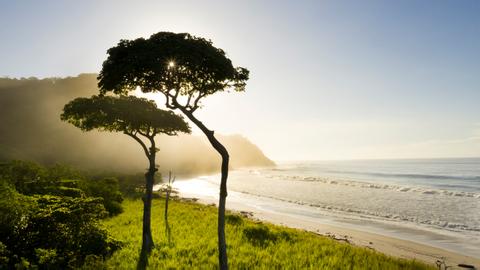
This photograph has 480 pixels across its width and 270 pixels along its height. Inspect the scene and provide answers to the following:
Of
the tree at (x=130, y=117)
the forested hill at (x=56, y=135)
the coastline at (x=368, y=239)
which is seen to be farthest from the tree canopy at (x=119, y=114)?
the forested hill at (x=56, y=135)

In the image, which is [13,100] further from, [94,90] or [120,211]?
[120,211]

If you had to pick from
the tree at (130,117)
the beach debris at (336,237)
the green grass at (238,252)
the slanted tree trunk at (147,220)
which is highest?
the tree at (130,117)

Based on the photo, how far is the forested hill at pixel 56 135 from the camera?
124000 millimetres

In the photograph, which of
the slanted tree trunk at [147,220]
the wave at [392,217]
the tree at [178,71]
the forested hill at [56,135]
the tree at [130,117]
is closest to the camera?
the tree at [178,71]

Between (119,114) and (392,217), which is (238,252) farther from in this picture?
(392,217)

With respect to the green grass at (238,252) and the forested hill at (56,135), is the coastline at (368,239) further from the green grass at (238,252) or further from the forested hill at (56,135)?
the forested hill at (56,135)

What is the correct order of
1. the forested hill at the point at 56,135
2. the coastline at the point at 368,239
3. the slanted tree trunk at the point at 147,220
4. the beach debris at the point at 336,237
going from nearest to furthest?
the slanted tree trunk at the point at 147,220, the coastline at the point at 368,239, the beach debris at the point at 336,237, the forested hill at the point at 56,135

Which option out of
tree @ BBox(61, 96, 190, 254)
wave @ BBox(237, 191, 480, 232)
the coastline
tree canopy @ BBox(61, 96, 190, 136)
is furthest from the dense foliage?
wave @ BBox(237, 191, 480, 232)

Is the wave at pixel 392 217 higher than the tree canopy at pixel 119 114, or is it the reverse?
the tree canopy at pixel 119 114

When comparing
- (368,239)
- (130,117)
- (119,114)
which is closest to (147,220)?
(130,117)

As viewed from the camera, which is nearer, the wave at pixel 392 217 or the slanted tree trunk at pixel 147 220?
the slanted tree trunk at pixel 147 220

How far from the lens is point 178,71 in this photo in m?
11.9

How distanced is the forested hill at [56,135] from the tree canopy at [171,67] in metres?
107

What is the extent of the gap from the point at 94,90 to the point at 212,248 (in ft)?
608
